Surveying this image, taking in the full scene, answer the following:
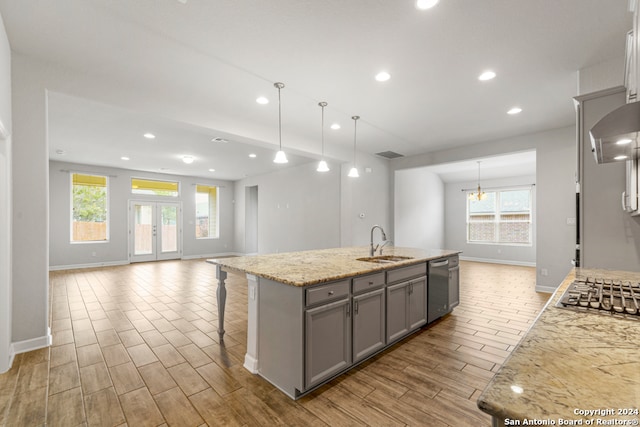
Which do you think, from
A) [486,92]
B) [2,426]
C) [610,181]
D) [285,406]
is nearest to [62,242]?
[2,426]

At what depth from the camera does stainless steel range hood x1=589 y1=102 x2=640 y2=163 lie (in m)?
1.09

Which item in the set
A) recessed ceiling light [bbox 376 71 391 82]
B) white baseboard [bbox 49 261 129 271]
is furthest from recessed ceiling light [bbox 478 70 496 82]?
white baseboard [bbox 49 261 129 271]

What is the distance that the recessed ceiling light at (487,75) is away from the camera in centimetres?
304

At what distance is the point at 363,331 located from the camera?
2.45 metres

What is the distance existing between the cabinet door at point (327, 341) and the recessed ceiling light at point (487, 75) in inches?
109

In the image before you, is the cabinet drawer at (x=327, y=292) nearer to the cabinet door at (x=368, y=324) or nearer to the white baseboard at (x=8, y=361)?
the cabinet door at (x=368, y=324)

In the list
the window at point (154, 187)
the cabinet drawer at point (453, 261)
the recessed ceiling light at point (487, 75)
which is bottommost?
the cabinet drawer at point (453, 261)

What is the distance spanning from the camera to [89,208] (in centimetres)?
794

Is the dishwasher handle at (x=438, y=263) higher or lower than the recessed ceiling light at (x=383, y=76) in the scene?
lower

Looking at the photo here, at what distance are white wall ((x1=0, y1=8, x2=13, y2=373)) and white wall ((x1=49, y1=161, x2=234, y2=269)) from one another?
20.1ft

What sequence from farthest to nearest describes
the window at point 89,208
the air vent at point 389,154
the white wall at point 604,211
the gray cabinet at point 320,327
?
the window at point 89,208 < the air vent at point 389,154 < the white wall at point 604,211 < the gray cabinet at point 320,327

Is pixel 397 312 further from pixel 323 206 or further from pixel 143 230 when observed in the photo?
pixel 143 230

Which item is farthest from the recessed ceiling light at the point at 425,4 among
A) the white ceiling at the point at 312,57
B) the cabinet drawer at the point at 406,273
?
the cabinet drawer at the point at 406,273

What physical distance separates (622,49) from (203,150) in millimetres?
6409
